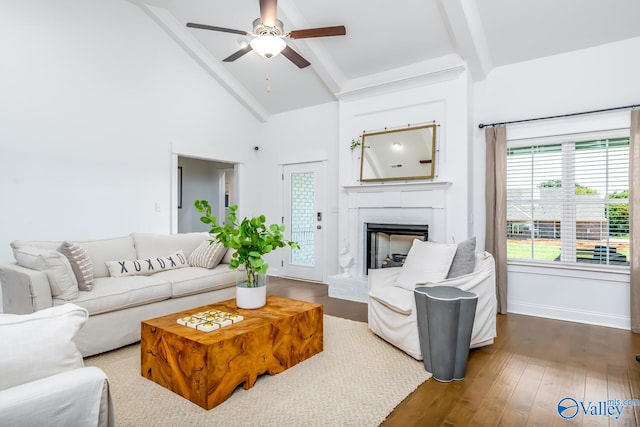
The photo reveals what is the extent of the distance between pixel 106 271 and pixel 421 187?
11.3 ft

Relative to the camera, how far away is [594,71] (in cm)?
370

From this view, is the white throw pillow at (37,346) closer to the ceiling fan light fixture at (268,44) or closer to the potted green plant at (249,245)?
the potted green plant at (249,245)

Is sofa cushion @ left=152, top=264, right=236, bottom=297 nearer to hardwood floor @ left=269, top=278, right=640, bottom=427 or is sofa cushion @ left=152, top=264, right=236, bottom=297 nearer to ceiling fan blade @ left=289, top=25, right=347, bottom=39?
hardwood floor @ left=269, top=278, right=640, bottom=427

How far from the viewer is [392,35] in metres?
4.17

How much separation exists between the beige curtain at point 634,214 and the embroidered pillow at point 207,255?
4.00 metres

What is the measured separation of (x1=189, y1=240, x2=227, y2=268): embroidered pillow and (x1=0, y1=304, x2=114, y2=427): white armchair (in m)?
2.85

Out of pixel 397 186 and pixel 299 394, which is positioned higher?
pixel 397 186

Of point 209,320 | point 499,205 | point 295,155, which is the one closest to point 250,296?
→ point 209,320

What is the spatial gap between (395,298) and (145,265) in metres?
2.41

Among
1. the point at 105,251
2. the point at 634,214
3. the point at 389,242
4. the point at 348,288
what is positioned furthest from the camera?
the point at 389,242

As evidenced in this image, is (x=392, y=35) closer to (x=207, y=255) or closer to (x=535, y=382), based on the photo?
(x=207, y=255)

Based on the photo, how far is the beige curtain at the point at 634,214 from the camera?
3387mm

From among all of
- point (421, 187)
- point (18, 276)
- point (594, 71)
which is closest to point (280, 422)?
point (18, 276)

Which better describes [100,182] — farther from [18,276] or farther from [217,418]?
[217,418]
